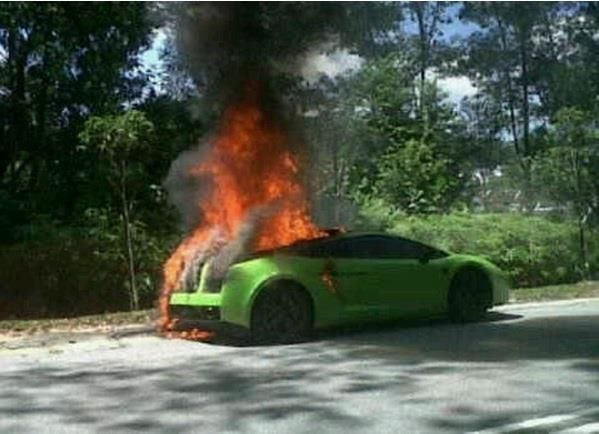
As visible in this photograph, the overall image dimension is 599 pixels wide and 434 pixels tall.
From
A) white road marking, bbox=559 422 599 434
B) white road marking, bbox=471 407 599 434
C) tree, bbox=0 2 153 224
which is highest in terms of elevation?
tree, bbox=0 2 153 224

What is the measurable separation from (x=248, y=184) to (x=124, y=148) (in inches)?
74.0

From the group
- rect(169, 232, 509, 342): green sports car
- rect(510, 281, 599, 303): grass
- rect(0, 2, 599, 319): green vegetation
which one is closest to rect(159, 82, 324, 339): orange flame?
rect(0, 2, 599, 319): green vegetation

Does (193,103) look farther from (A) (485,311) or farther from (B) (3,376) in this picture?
(B) (3,376)

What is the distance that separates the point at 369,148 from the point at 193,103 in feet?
10.8

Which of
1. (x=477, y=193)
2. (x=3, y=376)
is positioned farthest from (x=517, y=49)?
(x=3, y=376)

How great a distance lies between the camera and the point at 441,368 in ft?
24.7

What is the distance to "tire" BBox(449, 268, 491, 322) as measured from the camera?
10570 millimetres

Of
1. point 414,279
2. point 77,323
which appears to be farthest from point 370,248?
point 77,323

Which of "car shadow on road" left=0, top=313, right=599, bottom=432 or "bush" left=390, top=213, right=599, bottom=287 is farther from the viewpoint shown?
"bush" left=390, top=213, right=599, bottom=287

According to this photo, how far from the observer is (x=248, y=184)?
12594 mm

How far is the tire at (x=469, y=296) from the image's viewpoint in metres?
10.6

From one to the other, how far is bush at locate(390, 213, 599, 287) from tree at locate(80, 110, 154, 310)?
3.91 metres

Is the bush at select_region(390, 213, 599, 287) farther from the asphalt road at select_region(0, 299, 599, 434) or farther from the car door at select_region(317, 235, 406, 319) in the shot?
the asphalt road at select_region(0, 299, 599, 434)

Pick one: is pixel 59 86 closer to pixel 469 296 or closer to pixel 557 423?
pixel 469 296
